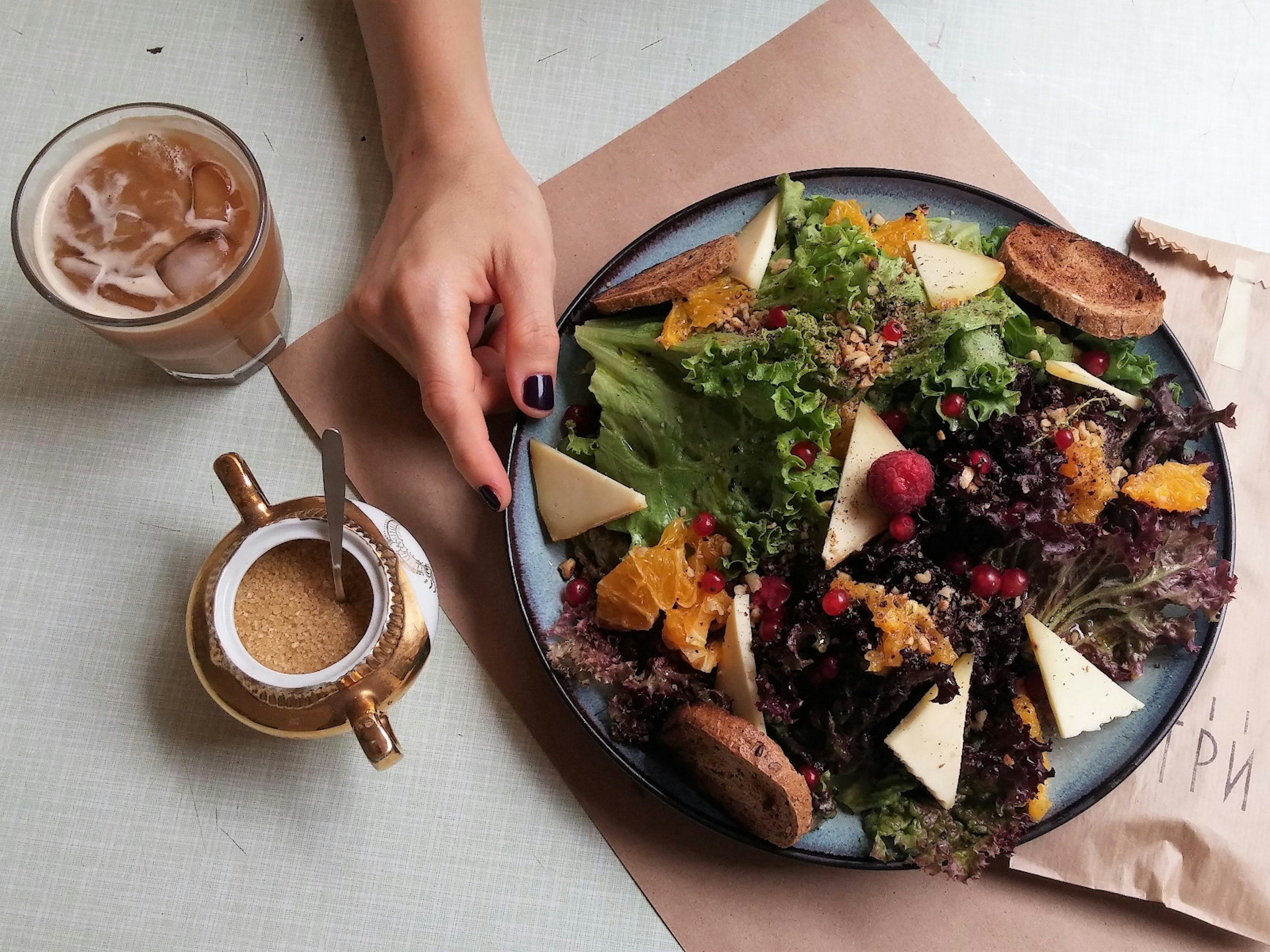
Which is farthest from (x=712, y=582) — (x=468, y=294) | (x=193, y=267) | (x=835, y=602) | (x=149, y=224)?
(x=149, y=224)

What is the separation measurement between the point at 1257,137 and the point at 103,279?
7.43ft

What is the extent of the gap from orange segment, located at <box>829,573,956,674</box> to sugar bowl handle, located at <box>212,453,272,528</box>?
91cm

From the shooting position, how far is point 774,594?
1.44 meters

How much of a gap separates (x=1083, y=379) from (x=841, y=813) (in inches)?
31.5

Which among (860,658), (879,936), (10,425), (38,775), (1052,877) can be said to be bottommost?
(38,775)

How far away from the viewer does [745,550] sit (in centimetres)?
A: 144

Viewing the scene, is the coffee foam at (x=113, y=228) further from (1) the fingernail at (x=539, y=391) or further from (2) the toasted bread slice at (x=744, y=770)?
(2) the toasted bread slice at (x=744, y=770)

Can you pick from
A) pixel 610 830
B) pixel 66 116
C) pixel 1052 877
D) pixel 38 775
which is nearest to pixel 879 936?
pixel 1052 877

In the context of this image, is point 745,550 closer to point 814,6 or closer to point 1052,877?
point 1052,877

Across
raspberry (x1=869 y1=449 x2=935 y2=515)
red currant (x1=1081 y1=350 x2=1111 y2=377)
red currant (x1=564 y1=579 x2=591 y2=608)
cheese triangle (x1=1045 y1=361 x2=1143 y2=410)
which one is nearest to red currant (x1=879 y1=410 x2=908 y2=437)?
raspberry (x1=869 y1=449 x2=935 y2=515)

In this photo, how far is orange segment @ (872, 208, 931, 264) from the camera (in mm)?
1549

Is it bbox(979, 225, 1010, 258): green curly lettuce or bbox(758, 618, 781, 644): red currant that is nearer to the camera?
bbox(758, 618, 781, 644): red currant

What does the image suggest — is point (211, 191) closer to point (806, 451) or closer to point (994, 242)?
point (806, 451)

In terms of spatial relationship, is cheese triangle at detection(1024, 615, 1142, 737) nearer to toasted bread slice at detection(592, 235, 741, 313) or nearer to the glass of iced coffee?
toasted bread slice at detection(592, 235, 741, 313)
